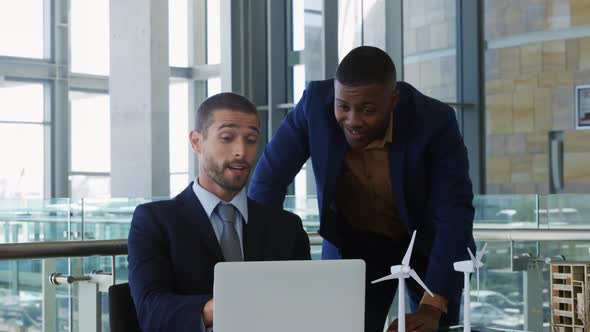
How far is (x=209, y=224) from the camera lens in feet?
7.56

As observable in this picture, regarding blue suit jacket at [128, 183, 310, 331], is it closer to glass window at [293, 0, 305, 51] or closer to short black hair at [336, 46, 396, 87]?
short black hair at [336, 46, 396, 87]

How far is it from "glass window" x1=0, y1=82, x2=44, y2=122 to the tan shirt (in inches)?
506

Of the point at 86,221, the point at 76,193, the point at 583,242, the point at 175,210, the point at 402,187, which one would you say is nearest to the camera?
the point at 175,210

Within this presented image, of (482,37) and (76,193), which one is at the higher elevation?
(482,37)

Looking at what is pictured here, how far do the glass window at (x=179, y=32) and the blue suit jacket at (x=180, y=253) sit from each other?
14706mm

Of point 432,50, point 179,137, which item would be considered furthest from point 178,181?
point 432,50

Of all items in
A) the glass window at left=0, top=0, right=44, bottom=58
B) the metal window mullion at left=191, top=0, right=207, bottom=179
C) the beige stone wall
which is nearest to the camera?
the beige stone wall

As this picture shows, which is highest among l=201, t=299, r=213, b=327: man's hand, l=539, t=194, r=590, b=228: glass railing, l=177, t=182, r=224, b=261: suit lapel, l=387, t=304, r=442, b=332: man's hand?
l=177, t=182, r=224, b=261: suit lapel

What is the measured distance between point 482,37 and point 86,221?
6.50m

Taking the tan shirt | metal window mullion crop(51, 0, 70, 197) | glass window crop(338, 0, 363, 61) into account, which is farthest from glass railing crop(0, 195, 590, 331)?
metal window mullion crop(51, 0, 70, 197)

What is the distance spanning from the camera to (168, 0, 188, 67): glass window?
1678 centimetres

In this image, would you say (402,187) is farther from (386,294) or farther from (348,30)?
(348,30)

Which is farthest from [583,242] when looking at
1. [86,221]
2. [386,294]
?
[86,221]

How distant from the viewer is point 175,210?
2.31 metres
